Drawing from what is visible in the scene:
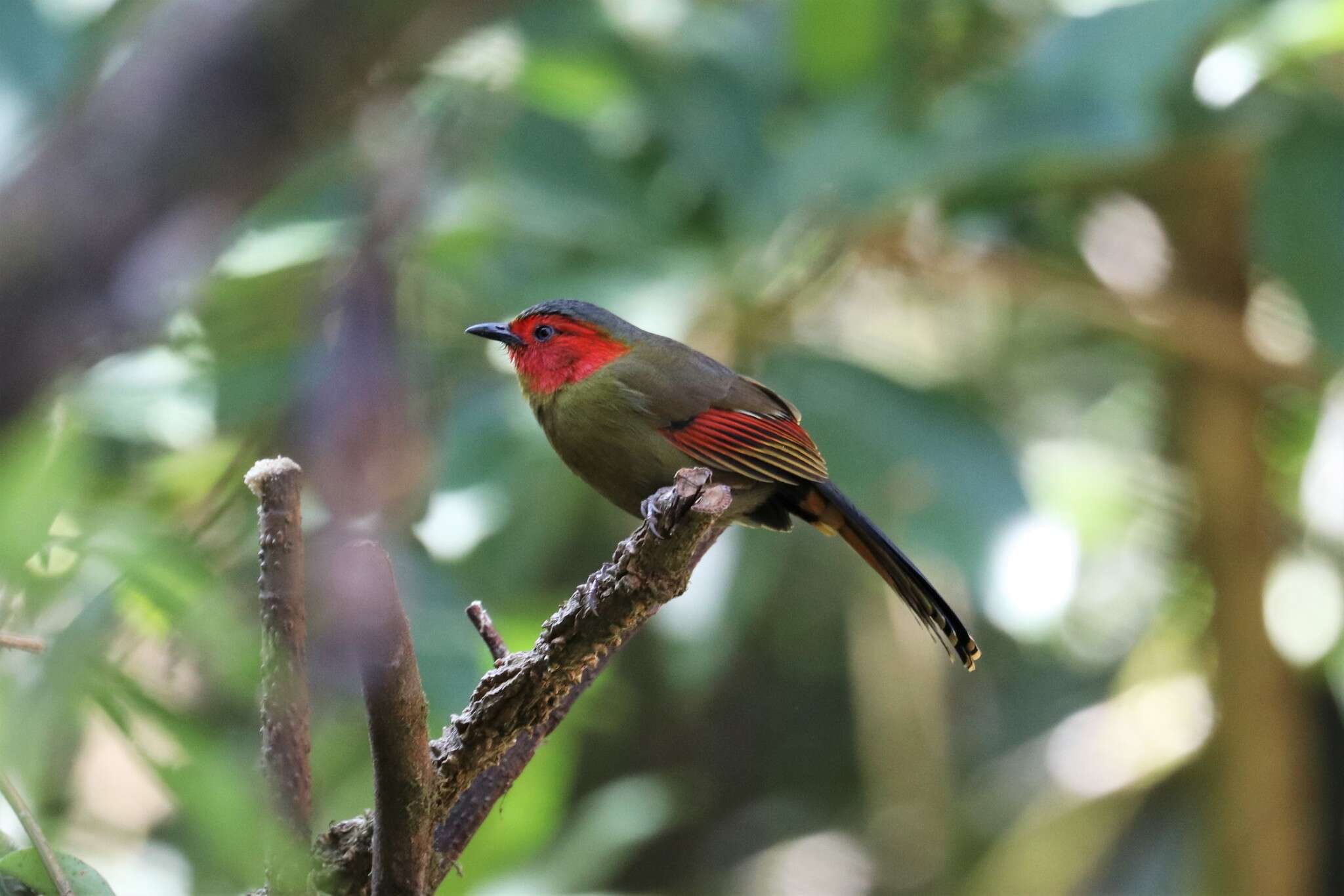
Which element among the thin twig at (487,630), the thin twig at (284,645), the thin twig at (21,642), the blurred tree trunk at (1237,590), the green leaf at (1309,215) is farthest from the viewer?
the blurred tree trunk at (1237,590)

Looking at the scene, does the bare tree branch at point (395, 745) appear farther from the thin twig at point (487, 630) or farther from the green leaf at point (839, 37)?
the green leaf at point (839, 37)

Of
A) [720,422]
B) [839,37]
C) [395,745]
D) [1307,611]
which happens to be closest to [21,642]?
[395,745]

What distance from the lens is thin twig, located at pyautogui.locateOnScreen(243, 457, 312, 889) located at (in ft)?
4.42

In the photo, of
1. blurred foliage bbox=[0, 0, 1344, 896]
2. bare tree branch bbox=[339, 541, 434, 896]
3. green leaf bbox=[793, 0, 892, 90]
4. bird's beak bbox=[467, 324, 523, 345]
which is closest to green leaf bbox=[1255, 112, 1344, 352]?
blurred foliage bbox=[0, 0, 1344, 896]

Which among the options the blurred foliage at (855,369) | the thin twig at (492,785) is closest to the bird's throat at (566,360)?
the blurred foliage at (855,369)

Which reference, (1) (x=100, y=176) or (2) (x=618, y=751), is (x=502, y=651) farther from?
(2) (x=618, y=751)

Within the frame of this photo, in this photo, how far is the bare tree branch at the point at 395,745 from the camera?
4.49 feet

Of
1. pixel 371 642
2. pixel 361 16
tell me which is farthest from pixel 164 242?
pixel 371 642

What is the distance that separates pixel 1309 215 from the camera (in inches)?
183

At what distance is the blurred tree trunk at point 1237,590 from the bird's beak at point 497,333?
3.32 metres

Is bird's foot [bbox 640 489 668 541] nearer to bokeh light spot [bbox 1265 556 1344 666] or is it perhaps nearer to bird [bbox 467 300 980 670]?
bird [bbox 467 300 980 670]

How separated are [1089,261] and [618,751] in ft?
10.0

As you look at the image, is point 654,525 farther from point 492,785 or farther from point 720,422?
point 720,422

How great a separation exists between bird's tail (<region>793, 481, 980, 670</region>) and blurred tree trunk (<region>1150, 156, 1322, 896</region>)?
298cm
